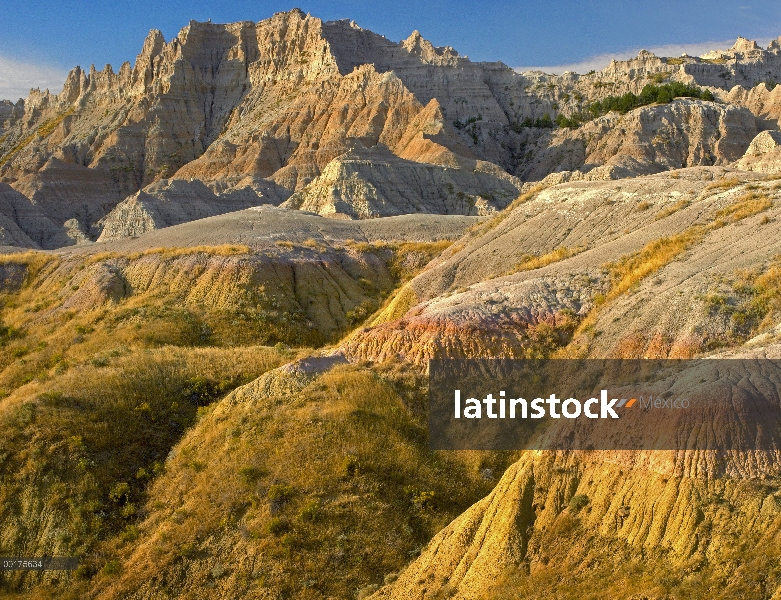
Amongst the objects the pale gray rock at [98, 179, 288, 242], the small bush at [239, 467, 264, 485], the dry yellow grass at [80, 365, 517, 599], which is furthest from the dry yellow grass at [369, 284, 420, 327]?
the pale gray rock at [98, 179, 288, 242]

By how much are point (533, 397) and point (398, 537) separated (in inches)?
254

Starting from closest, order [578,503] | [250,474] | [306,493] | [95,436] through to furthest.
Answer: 1. [578,503]
2. [306,493]
3. [250,474]
4. [95,436]

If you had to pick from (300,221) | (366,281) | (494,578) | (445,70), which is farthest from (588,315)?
(445,70)

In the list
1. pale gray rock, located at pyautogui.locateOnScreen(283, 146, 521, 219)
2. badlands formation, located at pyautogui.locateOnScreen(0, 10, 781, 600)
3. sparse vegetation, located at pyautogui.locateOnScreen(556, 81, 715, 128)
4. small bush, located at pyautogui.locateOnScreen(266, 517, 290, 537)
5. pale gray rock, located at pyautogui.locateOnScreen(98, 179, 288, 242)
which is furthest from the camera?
sparse vegetation, located at pyautogui.locateOnScreen(556, 81, 715, 128)

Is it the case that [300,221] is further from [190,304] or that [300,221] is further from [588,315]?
[588,315]

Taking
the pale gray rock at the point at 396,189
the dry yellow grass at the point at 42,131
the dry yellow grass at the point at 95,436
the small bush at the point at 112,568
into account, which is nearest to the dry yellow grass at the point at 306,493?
the small bush at the point at 112,568

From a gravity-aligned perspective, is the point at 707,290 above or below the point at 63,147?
below

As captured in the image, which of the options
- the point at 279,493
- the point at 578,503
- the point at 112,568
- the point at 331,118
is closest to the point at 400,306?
the point at 279,493

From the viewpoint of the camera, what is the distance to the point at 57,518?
22.2 meters

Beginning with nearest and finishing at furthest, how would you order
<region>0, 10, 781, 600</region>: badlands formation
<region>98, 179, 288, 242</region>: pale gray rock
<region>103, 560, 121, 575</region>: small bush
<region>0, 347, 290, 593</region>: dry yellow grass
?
<region>0, 10, 781, 600</region>: badlands formation < <region>103, 560, 121, 575</region>: small bush < <region>0, 347, 290, 593</region>: dry yellow grass < <region>98, 179, 288, 242</region>: pale gray rock

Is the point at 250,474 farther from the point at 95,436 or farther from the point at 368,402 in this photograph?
the point at 95,436

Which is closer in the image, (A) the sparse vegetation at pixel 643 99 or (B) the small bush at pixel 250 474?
(B) the small bush at pixel 250 474

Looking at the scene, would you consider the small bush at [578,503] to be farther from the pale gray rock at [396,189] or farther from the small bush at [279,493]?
the pale gray rock at [396,189]

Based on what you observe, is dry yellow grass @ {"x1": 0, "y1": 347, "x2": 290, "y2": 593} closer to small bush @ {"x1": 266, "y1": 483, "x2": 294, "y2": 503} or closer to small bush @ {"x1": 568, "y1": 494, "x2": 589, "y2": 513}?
small bush @ {"x1": 266, "y1": 483, "x2": 294, "y2": 503}
